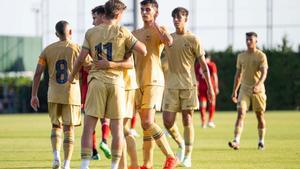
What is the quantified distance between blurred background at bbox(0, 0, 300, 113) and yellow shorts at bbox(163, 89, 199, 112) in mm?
30050

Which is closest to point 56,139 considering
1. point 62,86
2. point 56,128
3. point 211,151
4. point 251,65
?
point 56,128

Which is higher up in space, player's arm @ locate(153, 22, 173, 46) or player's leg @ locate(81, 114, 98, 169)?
player's arm @ locate(153, 22, 173, 46)

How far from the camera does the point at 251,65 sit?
19781mm

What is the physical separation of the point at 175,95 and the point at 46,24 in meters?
41.3

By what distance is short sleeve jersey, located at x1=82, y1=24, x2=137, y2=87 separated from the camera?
12.0 meters

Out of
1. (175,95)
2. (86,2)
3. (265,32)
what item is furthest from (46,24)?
(175,95)

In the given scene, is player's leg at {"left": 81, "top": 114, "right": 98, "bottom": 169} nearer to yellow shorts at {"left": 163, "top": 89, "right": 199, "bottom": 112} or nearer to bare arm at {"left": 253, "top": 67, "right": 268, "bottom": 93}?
yellow shorts at {"left": 163, "top": 89, "right": 199, "bottom": 112}

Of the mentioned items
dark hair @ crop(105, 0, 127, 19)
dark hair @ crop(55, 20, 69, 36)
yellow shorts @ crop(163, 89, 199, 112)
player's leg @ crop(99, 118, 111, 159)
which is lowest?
player's leg @ crop(99, 118, 111, 159)

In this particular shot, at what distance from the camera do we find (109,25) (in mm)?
12078

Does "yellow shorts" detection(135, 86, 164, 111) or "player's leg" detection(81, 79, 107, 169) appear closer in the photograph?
"player's leg" detection(81, 79, 107, 169)

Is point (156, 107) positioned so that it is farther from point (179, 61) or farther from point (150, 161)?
point (179, 61)

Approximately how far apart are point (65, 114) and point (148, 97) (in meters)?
1.27

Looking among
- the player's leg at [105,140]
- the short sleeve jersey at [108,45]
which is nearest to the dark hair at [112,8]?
the short sleeve jersey at [108,45]

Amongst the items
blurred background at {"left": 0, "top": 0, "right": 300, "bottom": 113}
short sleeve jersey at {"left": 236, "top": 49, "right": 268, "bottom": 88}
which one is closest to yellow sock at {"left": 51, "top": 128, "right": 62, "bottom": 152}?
short sleeve jersey at {"left": 236, "top": 49, "right": 268, "bottom": 88}
